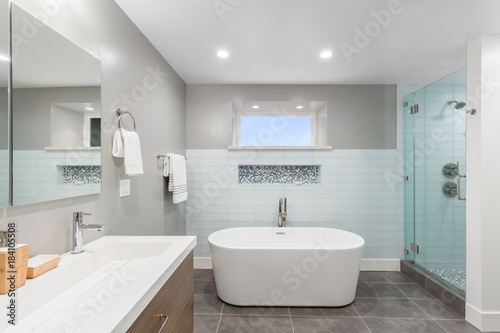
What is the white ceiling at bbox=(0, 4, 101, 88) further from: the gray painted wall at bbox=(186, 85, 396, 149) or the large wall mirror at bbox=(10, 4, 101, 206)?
the gray painted wall at bbox=(186, 85, 396, 149)

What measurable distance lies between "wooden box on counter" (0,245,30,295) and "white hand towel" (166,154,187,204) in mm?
1751

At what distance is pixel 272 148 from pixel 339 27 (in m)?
1.71

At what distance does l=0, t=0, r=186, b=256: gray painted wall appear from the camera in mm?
1287

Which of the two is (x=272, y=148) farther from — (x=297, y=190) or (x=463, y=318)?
(x=463, y=318)

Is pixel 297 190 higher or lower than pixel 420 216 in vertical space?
higher

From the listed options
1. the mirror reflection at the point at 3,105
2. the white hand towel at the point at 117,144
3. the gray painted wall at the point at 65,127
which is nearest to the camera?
the mirror reflection at the point at 3,105

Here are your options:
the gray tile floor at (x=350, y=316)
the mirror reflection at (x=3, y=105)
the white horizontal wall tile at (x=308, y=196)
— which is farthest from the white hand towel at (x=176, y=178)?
the mirror reflection at (x=3, y=105)

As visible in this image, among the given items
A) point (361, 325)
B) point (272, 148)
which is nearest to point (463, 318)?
point (361, 325)

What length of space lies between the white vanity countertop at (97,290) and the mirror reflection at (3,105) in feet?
1.17

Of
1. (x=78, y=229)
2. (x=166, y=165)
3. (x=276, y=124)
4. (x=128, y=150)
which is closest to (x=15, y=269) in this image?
(x=78, y=229)

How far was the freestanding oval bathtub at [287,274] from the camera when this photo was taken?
2.55 meters

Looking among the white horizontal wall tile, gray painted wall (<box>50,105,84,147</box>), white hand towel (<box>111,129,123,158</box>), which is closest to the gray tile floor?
the white horizontal wall tile

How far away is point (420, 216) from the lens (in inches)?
131

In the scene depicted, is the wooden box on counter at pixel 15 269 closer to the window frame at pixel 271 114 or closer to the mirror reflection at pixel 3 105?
the mirror reflection at pixel 3 105
